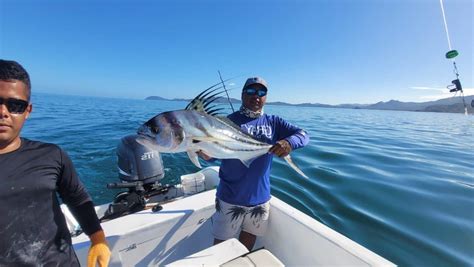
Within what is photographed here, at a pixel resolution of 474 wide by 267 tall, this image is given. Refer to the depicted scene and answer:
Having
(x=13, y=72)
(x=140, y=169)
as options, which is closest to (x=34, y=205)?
(x=13, y=72)

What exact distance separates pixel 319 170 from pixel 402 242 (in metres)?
3.53

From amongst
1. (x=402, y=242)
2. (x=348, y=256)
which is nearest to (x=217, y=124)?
(x=348, y=256)

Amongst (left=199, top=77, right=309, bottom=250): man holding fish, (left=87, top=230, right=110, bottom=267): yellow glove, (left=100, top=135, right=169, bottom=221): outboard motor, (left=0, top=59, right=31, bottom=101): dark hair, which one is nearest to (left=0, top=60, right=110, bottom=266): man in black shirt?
(left=0, top=59, right=31, bottom=101): dark hair

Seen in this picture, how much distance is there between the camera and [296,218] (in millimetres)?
3053

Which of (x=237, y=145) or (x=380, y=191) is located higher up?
(x=237, y=145)

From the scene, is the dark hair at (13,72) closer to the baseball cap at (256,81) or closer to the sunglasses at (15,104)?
the sunglasses at (15,104)

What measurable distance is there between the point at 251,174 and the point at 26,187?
2072 millimetres

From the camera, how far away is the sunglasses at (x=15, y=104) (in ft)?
4.94

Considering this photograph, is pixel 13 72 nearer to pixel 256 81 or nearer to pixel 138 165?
pixel 256 81

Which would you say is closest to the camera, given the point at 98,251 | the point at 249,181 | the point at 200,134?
the point at 98,251

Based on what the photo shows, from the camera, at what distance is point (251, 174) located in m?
2.91

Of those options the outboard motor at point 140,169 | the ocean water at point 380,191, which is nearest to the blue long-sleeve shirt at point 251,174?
the outboard motor at point 140,169

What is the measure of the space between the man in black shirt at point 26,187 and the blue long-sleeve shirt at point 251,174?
5.33 ft

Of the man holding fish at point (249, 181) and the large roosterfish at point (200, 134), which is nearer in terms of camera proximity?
the large roosterfish at point (200, 134)
